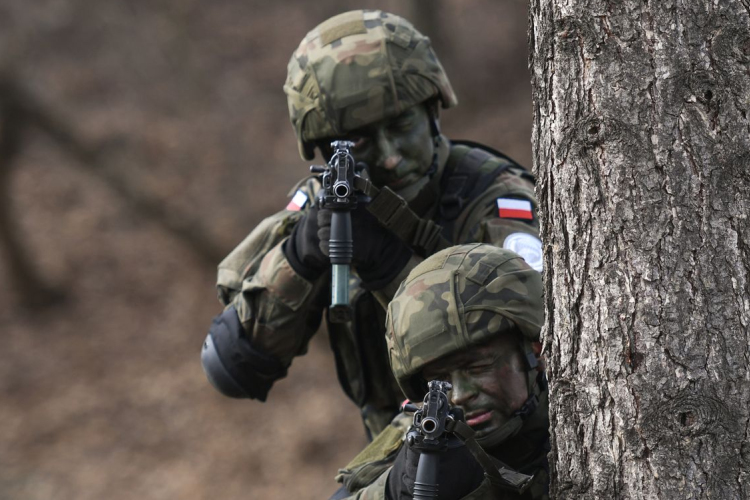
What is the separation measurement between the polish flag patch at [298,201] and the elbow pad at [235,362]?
45 centimetres

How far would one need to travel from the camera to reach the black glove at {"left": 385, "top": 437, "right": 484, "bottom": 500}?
271cm

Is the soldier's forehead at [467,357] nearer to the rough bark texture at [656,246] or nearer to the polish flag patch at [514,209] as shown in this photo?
the rough bark texture at [656,246]

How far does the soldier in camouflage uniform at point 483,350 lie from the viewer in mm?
3014

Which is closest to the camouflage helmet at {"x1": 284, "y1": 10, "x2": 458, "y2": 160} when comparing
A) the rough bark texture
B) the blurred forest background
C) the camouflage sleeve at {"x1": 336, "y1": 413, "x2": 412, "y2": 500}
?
the camouflage sleeve at {"x1": 336, "y1": 413, "x2": 412, "y2": 500}

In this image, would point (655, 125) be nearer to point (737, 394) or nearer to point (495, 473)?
point (737, 394)

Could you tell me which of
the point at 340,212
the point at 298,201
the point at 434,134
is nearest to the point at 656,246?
the point at 340,212

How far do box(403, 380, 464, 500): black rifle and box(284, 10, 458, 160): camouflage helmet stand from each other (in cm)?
163

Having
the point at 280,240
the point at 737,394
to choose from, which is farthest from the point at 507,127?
the point at 737,394

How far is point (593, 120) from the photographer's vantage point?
2.53 meters

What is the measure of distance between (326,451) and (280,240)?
4.75 m

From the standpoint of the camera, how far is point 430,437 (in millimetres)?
2658

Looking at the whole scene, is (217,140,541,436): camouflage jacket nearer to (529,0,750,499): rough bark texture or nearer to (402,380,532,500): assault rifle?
(402,380,532,500): assault rifle

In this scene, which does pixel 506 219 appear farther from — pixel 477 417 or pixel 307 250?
pixel 477 417

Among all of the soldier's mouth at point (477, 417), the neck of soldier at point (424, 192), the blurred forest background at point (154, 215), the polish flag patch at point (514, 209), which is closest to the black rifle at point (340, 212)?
the neck of soldier at point (424, 192)
